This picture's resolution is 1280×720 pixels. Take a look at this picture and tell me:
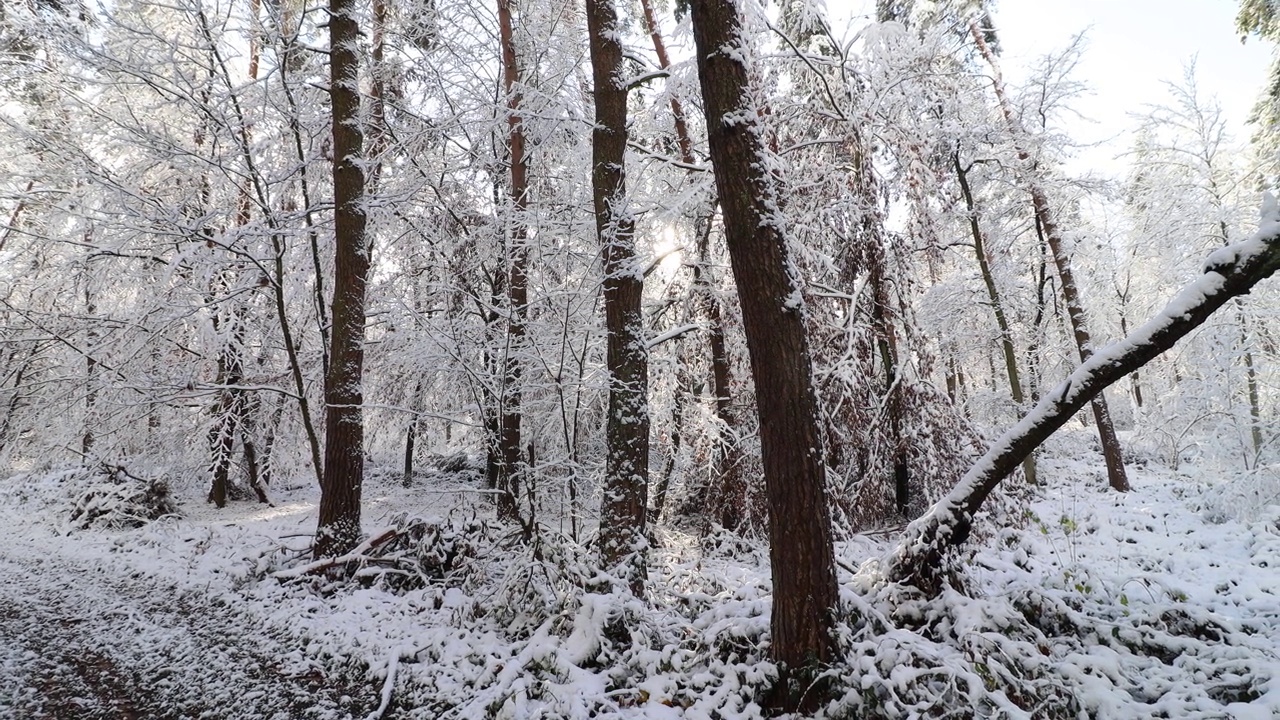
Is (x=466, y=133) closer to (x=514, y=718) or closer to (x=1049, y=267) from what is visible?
(x=514, y=718)

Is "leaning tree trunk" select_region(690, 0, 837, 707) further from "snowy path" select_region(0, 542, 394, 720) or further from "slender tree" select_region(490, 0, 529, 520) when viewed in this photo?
"snowy path" select_region(0, 542, 394, 720)

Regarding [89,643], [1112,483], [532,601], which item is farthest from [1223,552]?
[89,643]

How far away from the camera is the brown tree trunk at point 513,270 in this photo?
5090 millimetres

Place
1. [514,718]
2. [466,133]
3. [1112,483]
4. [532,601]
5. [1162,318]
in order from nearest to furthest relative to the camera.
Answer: [1162,318]
[514,718]
[532,601]
[466,133]
[1112,483]

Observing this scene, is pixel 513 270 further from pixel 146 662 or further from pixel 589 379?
pixel 146 662

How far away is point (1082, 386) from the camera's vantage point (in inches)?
118

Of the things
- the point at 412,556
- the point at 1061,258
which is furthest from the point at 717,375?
the point at 1061,258

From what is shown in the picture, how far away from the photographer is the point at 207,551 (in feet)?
22.6

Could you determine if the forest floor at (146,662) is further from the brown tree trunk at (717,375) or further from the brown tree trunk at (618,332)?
the brown tree trunk at (717,375)

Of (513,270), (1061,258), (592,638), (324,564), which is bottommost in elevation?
(592,638)

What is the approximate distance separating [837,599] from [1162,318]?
2157 mm

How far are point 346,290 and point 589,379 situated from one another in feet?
10.2

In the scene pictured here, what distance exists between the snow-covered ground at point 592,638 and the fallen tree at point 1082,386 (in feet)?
0.87

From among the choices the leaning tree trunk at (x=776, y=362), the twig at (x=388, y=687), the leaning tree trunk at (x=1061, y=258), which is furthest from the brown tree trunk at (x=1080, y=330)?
the twig at (x=388, y=687)
